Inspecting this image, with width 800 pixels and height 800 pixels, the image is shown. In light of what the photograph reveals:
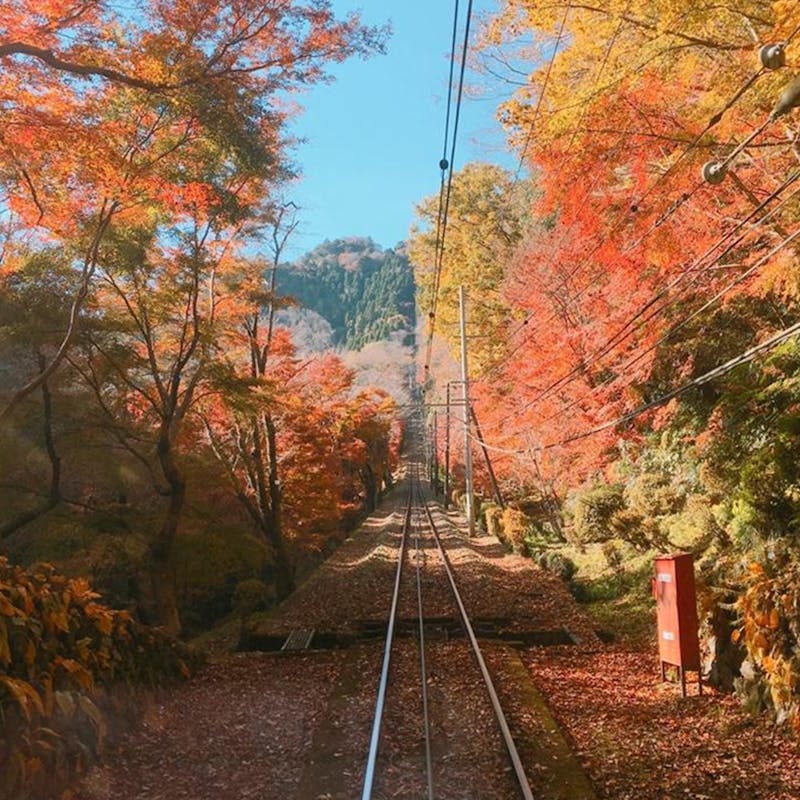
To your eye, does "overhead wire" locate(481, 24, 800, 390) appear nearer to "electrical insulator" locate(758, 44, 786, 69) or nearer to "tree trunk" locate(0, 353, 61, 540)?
"electrical insulator" locate(758, 44, 786, 69)

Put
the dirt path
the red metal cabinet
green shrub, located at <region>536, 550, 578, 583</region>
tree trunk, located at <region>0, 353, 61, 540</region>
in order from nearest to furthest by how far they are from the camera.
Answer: the dirt path → the red metal cabinet → tree trunk, located at <region>0, 353, 61, 540</region> → green shrub, located at <region>536, 550, 578, 583</region>

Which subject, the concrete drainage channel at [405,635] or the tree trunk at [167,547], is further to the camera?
the tree trunk at [167,547]

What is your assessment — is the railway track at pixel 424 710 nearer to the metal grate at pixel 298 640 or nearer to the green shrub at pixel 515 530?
the metal grate at pixel 298 640

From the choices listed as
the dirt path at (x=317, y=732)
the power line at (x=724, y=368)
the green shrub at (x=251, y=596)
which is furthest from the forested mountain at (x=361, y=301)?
the power line at (x=724, y=368)

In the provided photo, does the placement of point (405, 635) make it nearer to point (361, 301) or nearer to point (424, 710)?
point (424, 710)

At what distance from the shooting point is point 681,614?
294 inches

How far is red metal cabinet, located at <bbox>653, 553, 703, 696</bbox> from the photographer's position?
7457 mm

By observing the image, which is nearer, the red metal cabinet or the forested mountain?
the red metal cabinet

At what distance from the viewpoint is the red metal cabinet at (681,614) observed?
746 cm

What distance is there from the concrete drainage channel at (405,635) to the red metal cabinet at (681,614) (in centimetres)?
342

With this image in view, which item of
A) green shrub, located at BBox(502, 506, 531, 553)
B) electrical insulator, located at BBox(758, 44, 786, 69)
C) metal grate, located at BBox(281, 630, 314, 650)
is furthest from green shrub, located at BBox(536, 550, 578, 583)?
electrical insulator, located at BBox(758, 44, 786, 69)

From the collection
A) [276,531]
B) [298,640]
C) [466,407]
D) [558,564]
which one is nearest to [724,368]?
[298,640]

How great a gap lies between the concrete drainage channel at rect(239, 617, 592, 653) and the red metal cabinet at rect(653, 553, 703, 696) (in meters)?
3.42

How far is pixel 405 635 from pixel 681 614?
5.49m
